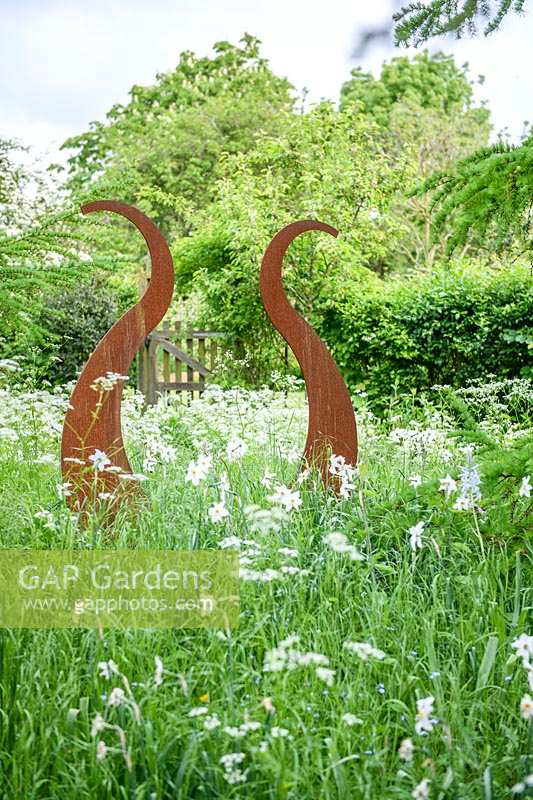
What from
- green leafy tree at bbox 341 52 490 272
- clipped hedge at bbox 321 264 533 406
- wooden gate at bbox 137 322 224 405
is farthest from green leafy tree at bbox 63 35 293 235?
clipped hedge at bbox 321 264 533 406

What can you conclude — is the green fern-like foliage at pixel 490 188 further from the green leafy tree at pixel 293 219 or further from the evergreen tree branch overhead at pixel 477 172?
the green leafy tree at pixel 293 219

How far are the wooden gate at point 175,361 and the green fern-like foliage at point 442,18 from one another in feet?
24.0

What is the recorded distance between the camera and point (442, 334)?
936 cm

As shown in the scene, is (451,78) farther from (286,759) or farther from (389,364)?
(286,759)

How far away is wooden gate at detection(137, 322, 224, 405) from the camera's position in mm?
10500

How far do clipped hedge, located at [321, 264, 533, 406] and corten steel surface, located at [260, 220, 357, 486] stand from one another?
190 inches

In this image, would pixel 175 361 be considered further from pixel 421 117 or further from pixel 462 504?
pixel 421 117

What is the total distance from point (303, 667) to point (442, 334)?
730cm

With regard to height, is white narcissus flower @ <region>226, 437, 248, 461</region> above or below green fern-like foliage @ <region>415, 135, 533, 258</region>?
below

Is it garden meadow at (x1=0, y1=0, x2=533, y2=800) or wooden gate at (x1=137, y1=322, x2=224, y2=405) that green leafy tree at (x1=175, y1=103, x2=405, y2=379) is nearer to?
wooden gate at (x1=137, y1=322, x2=224, y2=405)

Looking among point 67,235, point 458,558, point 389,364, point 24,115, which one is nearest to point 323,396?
point 458,558

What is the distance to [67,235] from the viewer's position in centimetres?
334

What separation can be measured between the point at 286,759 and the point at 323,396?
2.60 metres

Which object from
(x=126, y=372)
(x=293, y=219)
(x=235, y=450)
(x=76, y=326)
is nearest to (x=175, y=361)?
(x=76, y=326)
